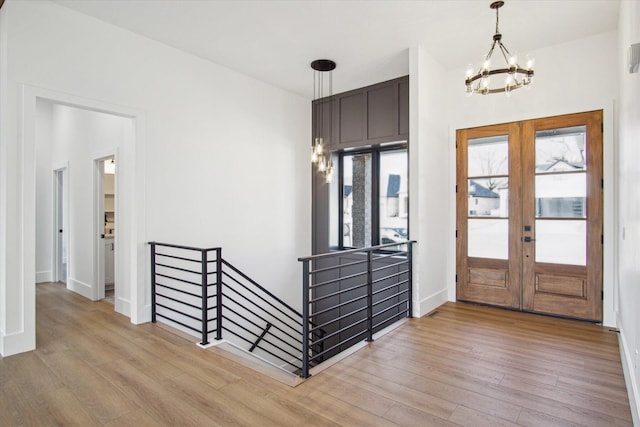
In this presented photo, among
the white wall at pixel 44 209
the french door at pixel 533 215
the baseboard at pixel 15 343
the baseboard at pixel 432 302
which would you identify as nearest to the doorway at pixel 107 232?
the white wall at pixel 44 209

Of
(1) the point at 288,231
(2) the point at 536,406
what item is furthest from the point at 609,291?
(1) the point at 288,231

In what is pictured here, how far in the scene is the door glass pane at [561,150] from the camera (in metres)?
4.05

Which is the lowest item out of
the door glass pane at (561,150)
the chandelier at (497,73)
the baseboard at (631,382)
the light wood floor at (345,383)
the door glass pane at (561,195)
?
the light wood floor at (345,383)

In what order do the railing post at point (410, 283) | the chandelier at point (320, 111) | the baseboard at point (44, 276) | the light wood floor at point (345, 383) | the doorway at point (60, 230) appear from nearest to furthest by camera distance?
1. the light wood floor at point (345, 383)
2. the railing post at point (410, 283)
3. the chandelier at point (320, 111)
4. the doorway at point (60, 230)
5. the baseboard at point (44, 276)

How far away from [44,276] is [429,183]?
690 cm

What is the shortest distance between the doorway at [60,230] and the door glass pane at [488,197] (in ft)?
21.8

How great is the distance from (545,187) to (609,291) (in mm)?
1332

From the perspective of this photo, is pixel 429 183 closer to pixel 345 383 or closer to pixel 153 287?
pixel 345 383

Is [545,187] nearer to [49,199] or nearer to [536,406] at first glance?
[536,406]

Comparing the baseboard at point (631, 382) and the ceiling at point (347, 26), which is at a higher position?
the ceiling at point (347, 26)

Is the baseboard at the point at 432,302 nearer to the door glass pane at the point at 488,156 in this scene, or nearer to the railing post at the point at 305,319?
the door glass pane at the point at 488,156

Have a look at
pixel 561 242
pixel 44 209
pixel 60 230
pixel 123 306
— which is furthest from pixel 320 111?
pixel 44 209

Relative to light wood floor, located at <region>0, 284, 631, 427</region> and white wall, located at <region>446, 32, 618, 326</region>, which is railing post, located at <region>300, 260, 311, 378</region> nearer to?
light wood floor, located at <region>0, 284, 631, 427</region>

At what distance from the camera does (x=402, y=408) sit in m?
2.29
